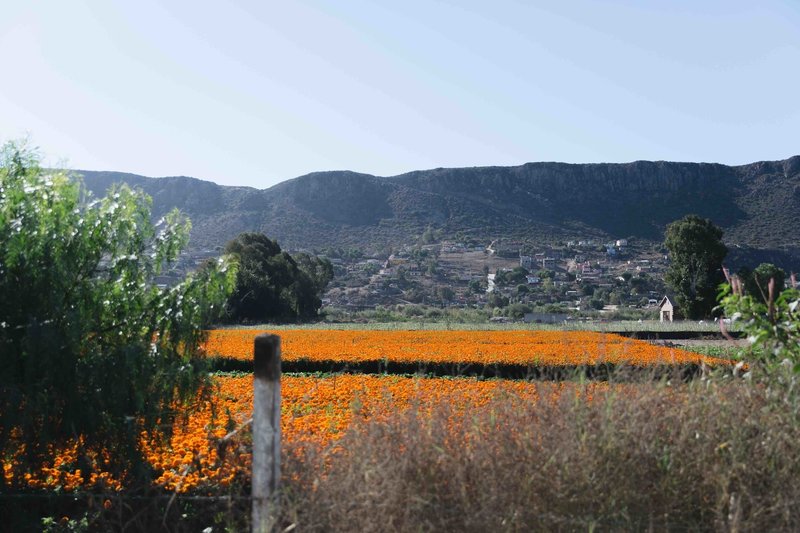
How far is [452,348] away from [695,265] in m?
31.4

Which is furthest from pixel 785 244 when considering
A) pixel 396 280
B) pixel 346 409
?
pixel 346 409

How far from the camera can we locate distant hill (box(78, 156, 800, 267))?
68875mm

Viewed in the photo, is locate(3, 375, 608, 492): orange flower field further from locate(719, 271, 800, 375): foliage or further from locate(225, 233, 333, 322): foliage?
locate(225, 233, 333, 322): foliage

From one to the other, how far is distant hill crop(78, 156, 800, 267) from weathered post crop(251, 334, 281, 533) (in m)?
61.0

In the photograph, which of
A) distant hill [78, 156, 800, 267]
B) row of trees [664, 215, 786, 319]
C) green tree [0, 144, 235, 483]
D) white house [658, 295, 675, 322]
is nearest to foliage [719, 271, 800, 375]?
green tree [0, 144, 235, 483]

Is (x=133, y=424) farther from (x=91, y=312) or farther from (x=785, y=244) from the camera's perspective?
(x=785, y=244)

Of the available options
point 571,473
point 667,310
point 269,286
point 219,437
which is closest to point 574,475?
point 571,473

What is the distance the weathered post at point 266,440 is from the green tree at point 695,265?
43.7 metres

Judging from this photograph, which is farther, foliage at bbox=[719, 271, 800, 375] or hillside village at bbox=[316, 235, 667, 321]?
hillside village at bbox=[316, 235, 667, 321]

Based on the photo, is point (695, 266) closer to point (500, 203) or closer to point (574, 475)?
point (500, 203)

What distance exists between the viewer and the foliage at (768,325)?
17.1 feet

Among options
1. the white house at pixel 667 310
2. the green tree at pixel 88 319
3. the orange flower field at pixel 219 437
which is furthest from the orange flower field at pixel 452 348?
the white house at pixel 667 310

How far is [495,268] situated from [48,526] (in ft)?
189

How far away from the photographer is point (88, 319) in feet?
18.7
